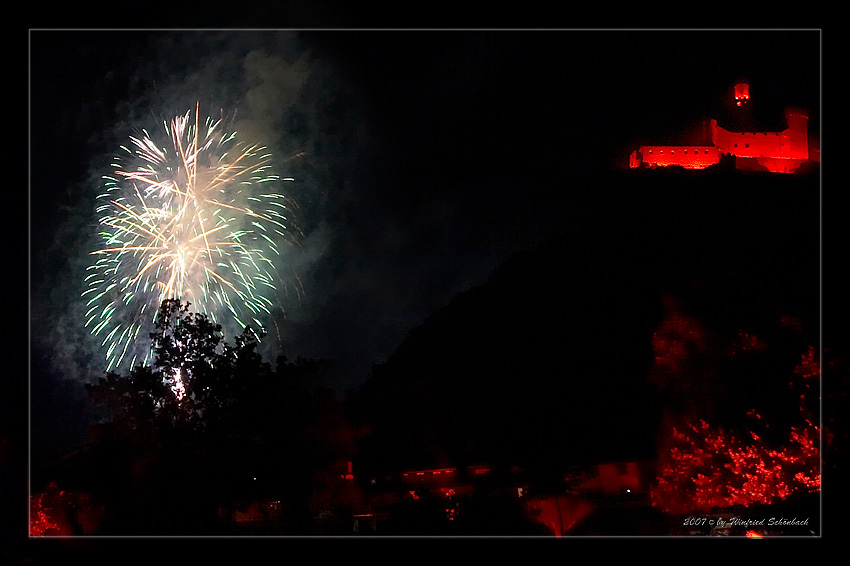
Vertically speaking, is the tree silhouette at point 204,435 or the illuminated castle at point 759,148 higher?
the illuminated castle at point 759,148

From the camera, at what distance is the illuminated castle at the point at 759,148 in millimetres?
38812

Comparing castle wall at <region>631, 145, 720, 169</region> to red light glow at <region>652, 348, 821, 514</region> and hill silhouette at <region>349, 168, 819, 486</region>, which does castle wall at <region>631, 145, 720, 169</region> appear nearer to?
hill silhouette at <region>349, 168, 819, 486</region>

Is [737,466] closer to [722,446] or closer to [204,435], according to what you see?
[722,446]

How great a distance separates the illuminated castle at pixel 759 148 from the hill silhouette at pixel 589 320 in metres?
5.26

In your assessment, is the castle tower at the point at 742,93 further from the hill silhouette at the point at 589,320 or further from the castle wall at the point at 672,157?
the hill silhouette at the point at 589,320

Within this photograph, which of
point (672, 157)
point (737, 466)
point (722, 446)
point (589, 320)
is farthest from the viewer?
point (672, 157)

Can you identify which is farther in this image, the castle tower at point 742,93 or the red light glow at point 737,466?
the castle tower at point 742,93

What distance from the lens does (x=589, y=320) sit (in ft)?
91.2

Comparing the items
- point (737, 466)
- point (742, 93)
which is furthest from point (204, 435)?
point (742, 93)

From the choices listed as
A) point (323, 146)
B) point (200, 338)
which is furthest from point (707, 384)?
point (323, 146)

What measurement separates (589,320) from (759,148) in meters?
19.4

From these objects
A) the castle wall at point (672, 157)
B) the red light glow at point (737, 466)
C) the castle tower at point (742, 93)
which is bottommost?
the red light glow at point (737, 466)

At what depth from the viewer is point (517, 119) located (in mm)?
35500

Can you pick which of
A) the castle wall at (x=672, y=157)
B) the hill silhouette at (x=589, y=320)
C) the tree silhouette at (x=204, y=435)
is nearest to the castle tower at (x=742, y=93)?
the castle wall at (x=672, y=157)
